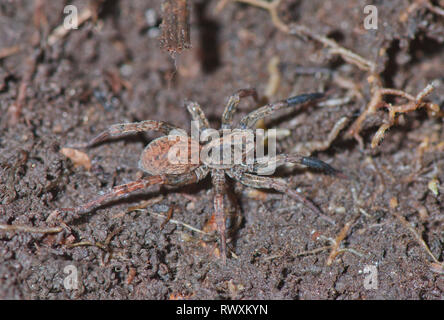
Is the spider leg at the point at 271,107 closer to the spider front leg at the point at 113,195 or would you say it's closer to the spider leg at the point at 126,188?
the spider leg at the point at 126,188

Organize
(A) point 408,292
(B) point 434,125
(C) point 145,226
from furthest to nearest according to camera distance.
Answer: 1. (B) point 434,125
2. (C) point 145,226
3. (A) point 408,292

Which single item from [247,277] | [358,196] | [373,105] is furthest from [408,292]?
[373,105]

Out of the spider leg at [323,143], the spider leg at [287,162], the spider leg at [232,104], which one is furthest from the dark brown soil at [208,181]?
the spider leg at [232,104]

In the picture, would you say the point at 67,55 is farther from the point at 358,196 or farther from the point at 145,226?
the point at 358,196

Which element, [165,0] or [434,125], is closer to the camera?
[165,0]

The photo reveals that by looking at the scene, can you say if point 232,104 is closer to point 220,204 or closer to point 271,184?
point 271,184

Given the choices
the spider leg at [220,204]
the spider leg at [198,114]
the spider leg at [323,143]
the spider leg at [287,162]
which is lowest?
the spider leg at [220,204]

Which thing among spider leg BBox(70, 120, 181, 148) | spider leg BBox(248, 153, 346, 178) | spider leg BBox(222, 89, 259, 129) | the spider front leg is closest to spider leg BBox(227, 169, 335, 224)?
spider leg BBox(248, 153, 346, 178)
